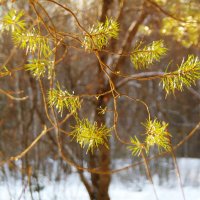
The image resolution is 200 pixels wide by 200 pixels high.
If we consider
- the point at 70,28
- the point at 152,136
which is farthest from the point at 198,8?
the point at 152,136

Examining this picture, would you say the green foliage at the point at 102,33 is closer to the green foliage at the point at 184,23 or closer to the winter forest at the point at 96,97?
the winter forest at the point at 96,97

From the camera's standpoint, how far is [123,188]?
6.22 m

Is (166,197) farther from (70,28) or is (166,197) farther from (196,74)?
(196,74)

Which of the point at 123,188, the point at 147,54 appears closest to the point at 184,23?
the point at 147,54

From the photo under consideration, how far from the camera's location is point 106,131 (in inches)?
49.6

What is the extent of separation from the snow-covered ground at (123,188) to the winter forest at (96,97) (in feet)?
0.06

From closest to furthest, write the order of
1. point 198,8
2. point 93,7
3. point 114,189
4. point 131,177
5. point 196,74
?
point 196,74, point 198,8, point 93,7, point 114,189, point 131,177

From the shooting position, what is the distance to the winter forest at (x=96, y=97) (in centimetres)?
120

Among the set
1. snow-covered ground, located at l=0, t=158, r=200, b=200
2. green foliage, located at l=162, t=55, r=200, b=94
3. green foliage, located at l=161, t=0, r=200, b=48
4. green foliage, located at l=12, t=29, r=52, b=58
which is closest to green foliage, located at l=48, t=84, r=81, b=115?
green foliage, located at l=12, t=29, r=52, b=58

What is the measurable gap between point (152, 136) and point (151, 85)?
636 cm

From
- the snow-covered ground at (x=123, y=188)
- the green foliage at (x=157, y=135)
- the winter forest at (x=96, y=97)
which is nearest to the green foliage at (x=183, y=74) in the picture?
the winter forest at (x=96, y=97)

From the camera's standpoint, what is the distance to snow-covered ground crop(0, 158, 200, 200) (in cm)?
507

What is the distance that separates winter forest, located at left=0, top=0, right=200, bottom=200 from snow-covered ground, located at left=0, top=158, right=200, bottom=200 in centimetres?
2

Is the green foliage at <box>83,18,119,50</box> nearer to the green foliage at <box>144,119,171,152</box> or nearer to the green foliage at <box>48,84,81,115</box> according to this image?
the green foliage at <box>48,84,81,115</box>
